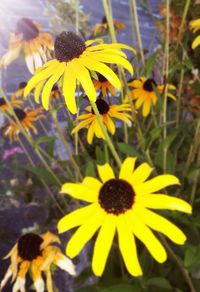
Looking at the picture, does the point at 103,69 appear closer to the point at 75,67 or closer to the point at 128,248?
the point at 75,67

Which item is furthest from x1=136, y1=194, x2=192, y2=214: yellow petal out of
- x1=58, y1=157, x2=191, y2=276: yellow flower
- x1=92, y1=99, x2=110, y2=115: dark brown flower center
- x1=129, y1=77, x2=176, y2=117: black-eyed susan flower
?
x1=129, y1=77, x2=176, y2=117: black-eyed susan flower

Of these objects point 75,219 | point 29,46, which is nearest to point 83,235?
point 75,219

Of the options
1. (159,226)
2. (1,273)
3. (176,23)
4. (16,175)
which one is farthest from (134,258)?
(16,175)

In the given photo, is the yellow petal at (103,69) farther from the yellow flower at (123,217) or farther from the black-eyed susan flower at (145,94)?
the black-eyed susan flower at (145,94)

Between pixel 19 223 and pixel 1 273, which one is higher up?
pixel 1 273

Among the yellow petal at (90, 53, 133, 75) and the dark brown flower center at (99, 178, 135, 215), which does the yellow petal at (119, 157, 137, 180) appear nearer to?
the dark brown flower center at (99, 178, 135, 215)

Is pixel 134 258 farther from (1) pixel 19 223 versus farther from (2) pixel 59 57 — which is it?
(1) pixel 19 223
